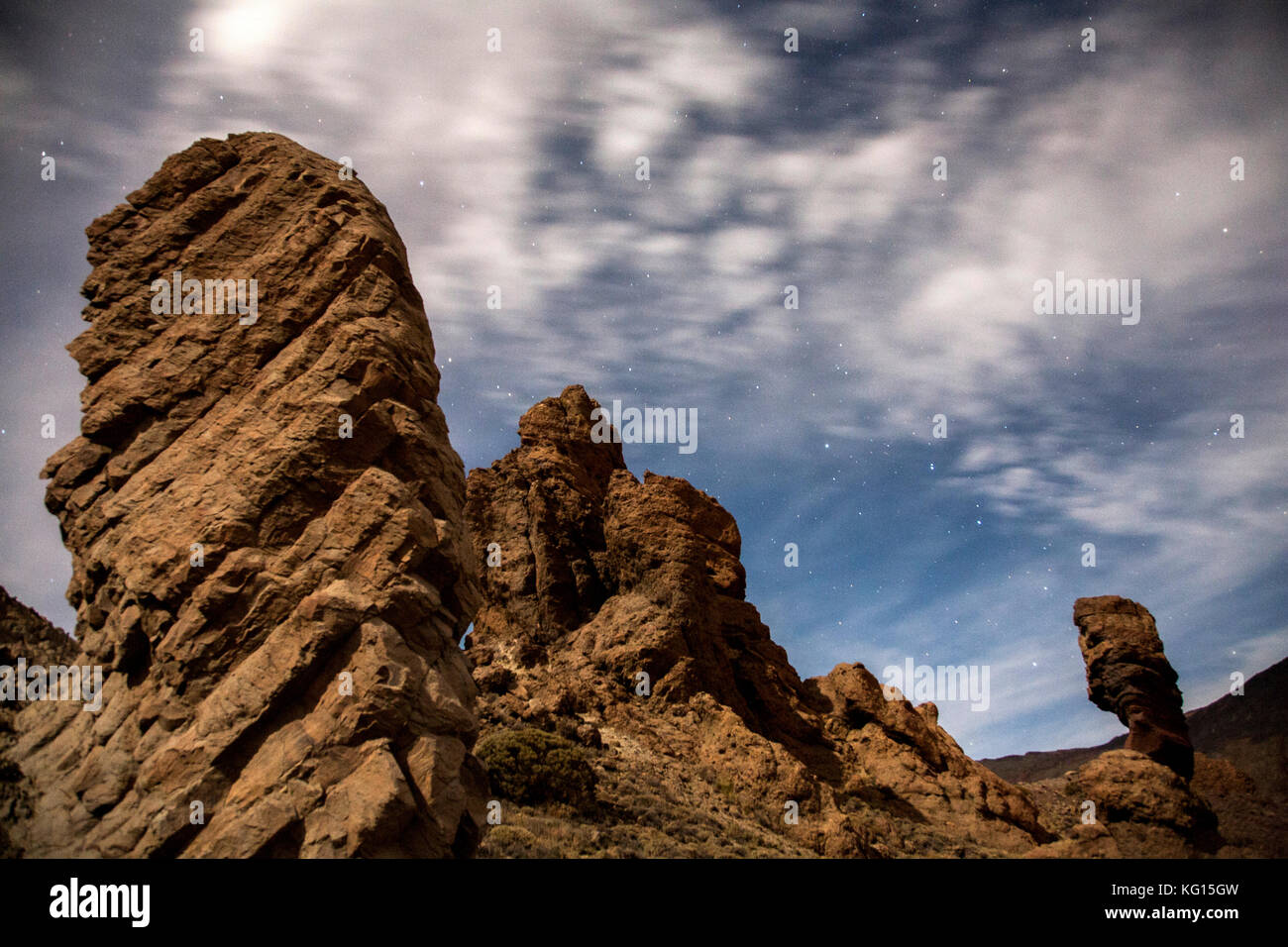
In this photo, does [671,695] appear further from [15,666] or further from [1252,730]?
[1252,730]

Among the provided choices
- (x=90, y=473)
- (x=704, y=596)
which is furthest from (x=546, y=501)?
(x=90, y=473)

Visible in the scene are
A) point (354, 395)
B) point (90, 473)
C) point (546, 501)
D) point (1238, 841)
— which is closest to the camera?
point (354, 395)

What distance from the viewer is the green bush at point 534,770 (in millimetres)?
15906

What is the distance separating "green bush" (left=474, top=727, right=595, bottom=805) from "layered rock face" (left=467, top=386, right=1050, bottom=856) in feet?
2.63

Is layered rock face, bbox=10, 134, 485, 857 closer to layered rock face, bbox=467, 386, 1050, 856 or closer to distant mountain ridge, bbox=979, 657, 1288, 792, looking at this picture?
layered rock face, bbox=467, 386, 1050, 856

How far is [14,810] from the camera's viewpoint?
8438 millimetres

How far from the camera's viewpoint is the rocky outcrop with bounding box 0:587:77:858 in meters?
8.46

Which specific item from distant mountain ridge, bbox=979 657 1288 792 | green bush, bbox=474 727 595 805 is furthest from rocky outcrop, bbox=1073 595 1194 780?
green bush, bbox=474 727 595 805

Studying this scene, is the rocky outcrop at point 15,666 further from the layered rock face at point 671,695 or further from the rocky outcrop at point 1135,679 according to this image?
the rocky outcrop at point 1135,679

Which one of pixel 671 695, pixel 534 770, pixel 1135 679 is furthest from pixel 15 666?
pixel 1135 679
